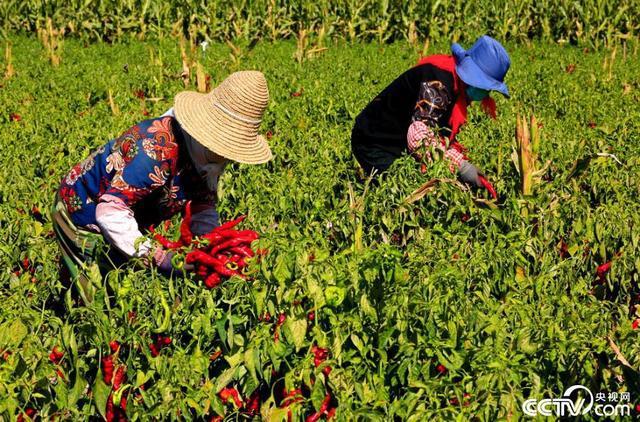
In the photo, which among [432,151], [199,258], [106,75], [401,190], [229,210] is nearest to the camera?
[199,258]

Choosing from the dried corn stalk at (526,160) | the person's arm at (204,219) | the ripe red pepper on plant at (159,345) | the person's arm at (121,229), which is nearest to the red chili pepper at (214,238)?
the person's arm at (121,229)

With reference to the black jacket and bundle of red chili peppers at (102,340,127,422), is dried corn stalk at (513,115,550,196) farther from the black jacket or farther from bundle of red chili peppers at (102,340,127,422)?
bundle of red chili peppers at (102,340,127,422)

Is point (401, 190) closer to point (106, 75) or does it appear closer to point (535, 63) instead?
point (106, 75)

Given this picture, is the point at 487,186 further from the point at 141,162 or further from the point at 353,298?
the point at 141,162

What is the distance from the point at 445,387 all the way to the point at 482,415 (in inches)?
4.9

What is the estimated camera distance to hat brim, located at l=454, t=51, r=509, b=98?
4.80 metres

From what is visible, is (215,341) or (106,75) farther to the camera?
(106,75)

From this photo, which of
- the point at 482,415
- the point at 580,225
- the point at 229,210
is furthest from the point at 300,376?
the point at 229,210

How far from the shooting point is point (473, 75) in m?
4.82

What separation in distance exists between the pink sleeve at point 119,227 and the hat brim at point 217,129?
1.23 ft

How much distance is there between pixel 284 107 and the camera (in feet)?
25.8

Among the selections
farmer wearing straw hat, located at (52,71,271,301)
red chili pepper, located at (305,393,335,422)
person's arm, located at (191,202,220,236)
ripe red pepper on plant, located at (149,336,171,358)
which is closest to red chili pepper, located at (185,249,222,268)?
farmer wearing straw hat, located at (52,71,271,301)

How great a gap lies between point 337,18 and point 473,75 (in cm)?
948

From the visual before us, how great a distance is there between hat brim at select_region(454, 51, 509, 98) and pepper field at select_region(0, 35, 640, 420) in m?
0.50
